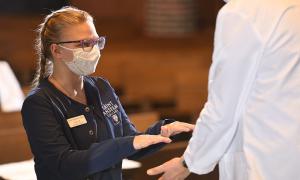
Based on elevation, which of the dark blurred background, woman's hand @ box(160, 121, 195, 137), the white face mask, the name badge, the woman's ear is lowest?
the dark blurred background

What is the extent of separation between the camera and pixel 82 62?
7.48 ft

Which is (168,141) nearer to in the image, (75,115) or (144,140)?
(144,140)

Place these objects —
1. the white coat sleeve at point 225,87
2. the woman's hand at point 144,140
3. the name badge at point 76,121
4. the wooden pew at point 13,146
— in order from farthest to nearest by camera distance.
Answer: the wooden pew at point 13,146 → the name badge at point 76,121 → the woman's hand at point 144,140 → the white coat sleeve at point 225,87

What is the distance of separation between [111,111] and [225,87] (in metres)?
0.47

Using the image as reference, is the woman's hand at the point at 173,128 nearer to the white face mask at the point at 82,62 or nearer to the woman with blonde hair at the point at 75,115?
the woman with blonde hair at the point at 75,115

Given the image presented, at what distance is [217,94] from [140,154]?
46 cm

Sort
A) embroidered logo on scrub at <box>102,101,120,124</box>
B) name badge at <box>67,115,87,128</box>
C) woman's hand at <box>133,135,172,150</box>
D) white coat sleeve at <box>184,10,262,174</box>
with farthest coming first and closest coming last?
embroidered logo on scrub at <box>102,101,120,124</box>
name badge at <box>67,115,87,128</box>
woman's hand at <box>133,135,172,150</box>
white coat sleeve at <box>184,10,262,174</box>

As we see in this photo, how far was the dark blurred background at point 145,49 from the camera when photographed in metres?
6.23

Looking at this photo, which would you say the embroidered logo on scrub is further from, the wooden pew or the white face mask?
the wooden pew

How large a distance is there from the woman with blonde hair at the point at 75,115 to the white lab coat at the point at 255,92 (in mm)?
194

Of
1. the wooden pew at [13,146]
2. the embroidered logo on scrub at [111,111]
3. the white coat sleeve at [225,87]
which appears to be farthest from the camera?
the wooden pew at [13,146]

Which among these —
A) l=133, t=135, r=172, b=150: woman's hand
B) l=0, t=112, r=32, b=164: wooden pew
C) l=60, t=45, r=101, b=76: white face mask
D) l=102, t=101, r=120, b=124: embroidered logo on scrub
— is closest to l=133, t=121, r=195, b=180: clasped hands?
l=133, t=135, r=172, b=150: woman's hand

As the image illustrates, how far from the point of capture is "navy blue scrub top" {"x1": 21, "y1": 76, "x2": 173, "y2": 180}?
6.93 feet

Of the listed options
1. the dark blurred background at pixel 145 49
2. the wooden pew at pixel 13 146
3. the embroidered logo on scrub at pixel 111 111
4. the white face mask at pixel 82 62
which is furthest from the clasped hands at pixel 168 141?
the dark blurred background at pixel 145 49
